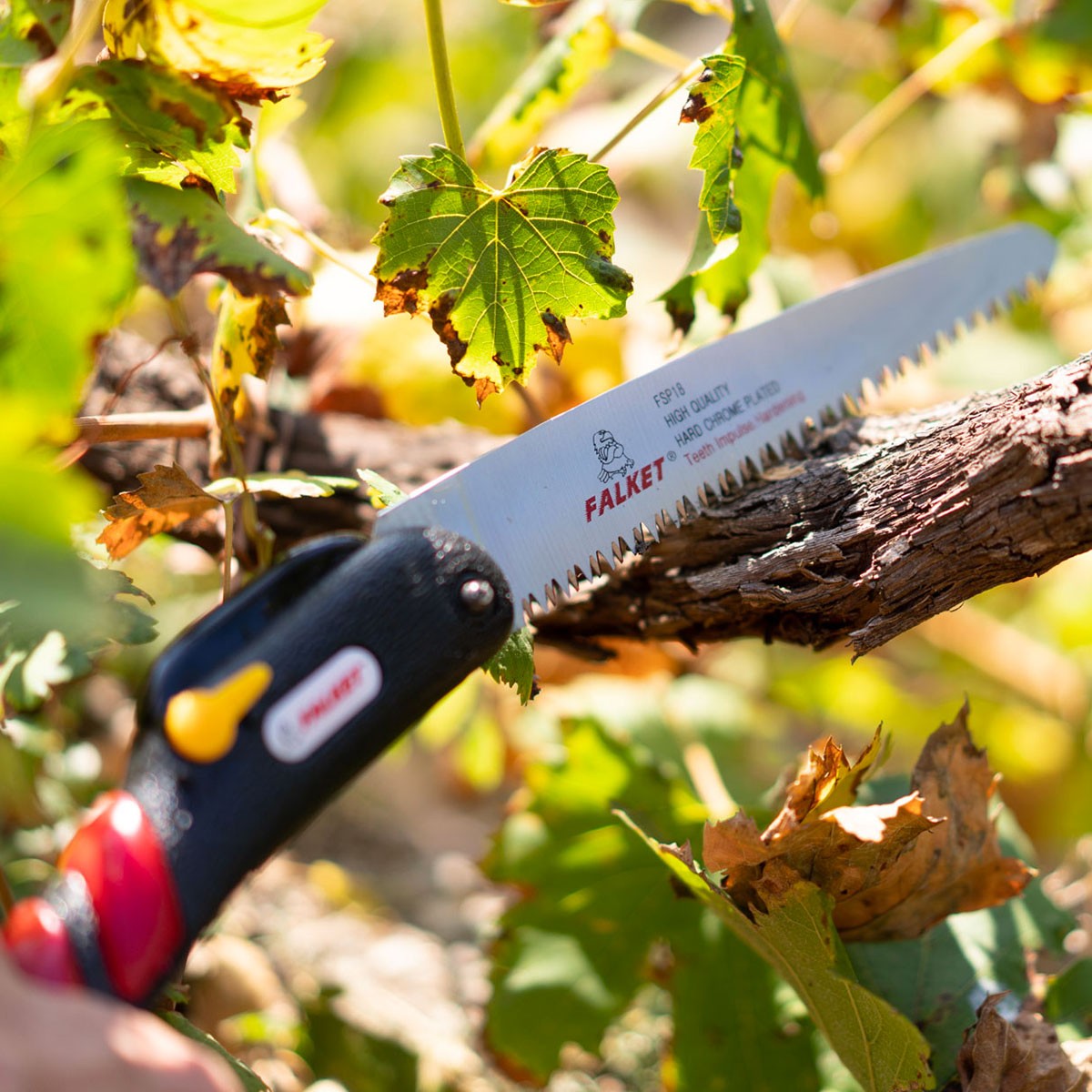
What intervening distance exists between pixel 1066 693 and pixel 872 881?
1.00 metres

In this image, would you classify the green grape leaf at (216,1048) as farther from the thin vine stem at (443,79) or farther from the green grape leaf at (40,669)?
the thin vine stem at (443,79)

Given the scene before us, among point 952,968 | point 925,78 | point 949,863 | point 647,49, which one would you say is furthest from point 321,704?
point 925,78

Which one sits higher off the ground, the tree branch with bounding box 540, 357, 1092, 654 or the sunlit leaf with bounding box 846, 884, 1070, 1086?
the tree branch with bounding box 540, 357, 1092, 654

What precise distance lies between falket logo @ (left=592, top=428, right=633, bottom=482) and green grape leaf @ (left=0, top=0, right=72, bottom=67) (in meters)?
0.45

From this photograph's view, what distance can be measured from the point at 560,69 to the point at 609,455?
0.49m

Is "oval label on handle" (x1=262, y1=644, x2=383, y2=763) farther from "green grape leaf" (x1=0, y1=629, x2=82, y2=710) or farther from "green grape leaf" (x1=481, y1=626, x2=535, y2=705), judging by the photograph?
"green grape leaf" (x1=0, y1=629, x2=82, y2=710)

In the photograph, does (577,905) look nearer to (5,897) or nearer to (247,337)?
(5,897)

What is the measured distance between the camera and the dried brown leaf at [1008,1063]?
2.23ft

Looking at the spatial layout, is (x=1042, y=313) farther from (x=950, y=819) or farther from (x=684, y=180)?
(x=950, y=819)

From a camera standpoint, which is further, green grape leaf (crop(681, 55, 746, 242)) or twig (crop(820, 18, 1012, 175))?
twig (crop(820, 18, 1012, 175))

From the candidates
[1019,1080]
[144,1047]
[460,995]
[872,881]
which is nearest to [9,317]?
[144,1047]

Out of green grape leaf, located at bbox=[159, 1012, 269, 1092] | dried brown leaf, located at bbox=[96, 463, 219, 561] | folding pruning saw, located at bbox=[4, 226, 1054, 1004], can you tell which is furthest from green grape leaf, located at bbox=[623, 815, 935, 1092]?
dried brown leaf, located at bbox=[96, 463, 219, 561]

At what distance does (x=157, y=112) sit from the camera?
640 millimetres

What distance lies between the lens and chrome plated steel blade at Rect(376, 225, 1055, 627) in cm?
72
